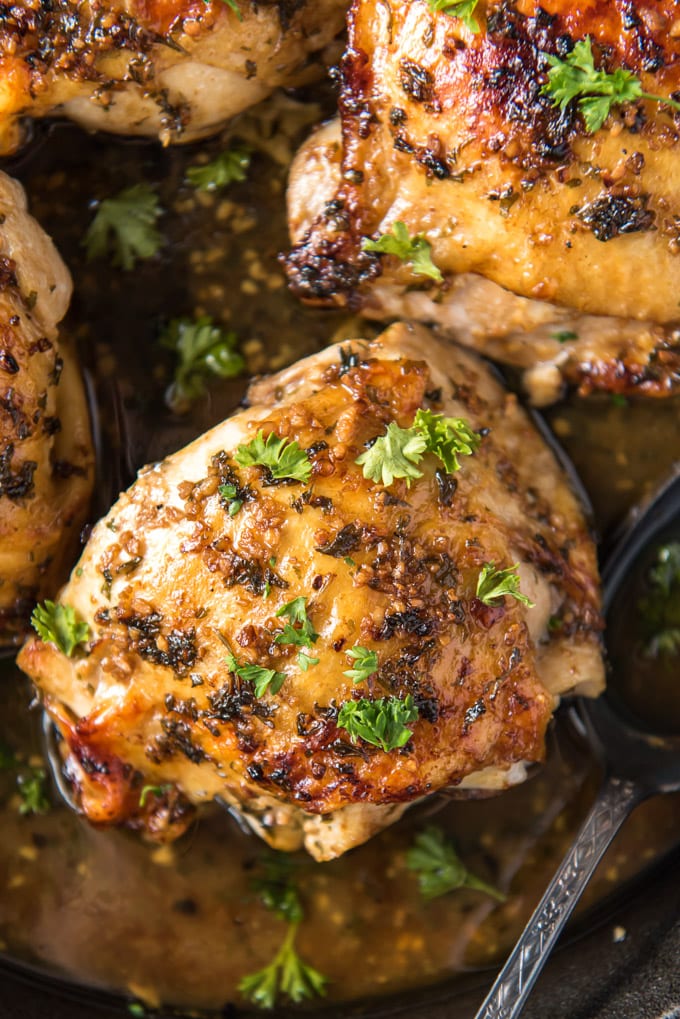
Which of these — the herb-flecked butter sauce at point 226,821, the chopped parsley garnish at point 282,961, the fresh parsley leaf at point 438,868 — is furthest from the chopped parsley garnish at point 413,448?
the chopped parsley garnish at point 282,961

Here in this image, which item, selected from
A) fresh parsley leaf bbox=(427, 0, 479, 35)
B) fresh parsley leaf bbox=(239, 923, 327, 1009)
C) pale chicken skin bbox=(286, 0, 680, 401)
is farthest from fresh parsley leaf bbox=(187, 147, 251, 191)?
fresh parsley leaf bbox=(239, 923, 327, 1009)

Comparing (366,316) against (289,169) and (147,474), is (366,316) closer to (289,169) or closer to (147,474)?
(289,169)

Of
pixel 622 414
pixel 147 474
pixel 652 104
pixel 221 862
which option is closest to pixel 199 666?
pixel 147 474

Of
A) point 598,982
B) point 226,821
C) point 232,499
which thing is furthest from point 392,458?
point 598,982

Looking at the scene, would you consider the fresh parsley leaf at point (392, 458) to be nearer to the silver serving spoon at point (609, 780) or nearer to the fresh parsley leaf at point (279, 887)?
the silver serving spoon at point (609, 780)

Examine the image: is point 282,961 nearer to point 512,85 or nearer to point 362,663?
point 362,663

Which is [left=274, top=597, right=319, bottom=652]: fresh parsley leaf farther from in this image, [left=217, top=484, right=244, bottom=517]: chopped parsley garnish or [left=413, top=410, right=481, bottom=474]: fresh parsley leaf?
[left=413, top=410, right=481, bottom=474]: fresh parsley leaf
